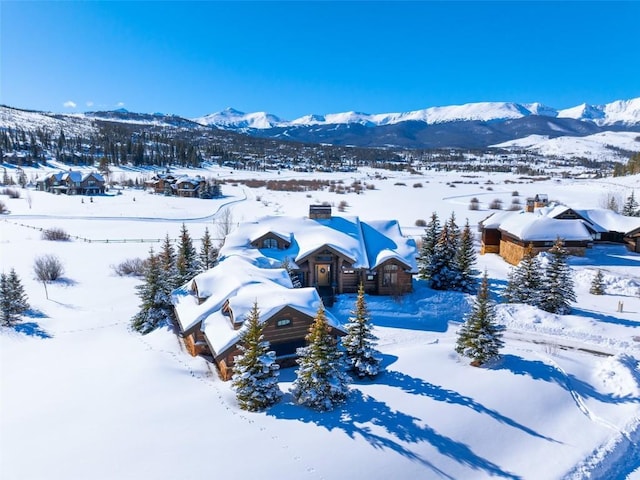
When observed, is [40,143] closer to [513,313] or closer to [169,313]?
[169,313]

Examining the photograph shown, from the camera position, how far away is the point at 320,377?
46.2ft

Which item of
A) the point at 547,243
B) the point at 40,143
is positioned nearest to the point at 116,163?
the point at 40,143

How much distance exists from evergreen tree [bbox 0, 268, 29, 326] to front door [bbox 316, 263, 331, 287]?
18.2 meters

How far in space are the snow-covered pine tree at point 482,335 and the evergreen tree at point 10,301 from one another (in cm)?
2498

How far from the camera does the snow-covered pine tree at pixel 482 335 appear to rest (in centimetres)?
1719

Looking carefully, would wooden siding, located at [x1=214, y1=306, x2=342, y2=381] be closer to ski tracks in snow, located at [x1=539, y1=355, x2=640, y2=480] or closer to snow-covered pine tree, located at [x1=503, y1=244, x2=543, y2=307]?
ski tracks in snow, located at [x1=539, y1=355, x2=640, y2=480]

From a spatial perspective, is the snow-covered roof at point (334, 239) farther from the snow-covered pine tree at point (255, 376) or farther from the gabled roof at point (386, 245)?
the snow-covered pine tree at point (255, 376)

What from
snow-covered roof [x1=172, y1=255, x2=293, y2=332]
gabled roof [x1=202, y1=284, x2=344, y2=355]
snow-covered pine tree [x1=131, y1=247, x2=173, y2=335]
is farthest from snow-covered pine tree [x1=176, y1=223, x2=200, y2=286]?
gabled roof [x1=202, y1=284, x2=344, y2=355]

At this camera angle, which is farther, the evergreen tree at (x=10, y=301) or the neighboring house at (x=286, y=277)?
the evergreen tree at (x=10, y=301)

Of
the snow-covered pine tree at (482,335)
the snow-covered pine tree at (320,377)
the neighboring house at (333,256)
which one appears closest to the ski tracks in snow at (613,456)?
the snow-covered pine tree at (482,335)

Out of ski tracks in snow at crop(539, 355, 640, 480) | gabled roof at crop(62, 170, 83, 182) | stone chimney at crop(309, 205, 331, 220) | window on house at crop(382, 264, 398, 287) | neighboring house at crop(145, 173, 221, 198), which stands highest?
gabled roof at crop(62, 170, 83, 182)

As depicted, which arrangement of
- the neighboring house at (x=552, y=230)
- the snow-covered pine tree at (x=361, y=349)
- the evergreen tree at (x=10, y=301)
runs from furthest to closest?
1. the neighboring house at (x=552, y=230)
2. the evergreen tree at (x=10, y=301)
3. the snow-covered pine tree at (x=361, y=349)

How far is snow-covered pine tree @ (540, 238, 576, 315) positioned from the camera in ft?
79.5

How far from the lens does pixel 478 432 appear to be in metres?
13.3
